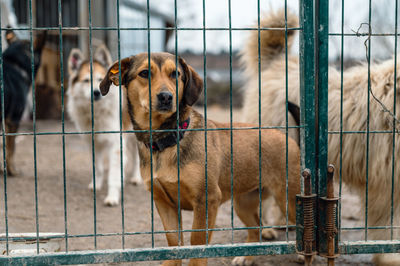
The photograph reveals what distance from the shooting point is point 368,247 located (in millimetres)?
2477

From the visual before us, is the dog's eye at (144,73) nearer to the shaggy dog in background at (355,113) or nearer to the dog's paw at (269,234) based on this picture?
the shaggy dog in background at (355,113)

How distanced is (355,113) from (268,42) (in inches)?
47.6

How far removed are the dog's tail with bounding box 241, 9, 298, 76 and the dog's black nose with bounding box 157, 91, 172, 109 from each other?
6.29 feet

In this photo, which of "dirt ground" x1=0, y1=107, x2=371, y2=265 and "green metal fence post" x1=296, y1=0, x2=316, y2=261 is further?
"dirt ground" x1=0, y1=107, x2=371, y2=265

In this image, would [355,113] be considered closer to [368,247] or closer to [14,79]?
[368,247]

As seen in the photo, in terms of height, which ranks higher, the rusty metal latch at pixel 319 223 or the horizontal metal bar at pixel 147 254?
the rusty metal latch at pixel 319 223

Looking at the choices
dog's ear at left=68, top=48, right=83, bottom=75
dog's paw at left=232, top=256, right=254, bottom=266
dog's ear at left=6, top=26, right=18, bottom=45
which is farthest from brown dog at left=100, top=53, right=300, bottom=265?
dog's ear at left=6, top=26, right=18, bottom=45

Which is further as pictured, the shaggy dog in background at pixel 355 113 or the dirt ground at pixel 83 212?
the dirt ground at pixel 83 212

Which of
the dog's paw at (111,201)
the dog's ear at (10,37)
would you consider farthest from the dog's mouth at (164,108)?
the dog's ear at (10,37)

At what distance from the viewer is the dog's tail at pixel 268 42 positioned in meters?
4.11

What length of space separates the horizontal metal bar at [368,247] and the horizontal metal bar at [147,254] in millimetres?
281

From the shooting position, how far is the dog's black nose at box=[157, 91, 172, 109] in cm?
250

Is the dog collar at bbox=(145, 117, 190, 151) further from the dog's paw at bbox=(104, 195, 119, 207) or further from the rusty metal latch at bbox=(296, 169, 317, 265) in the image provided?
the dog's paw at bbox=(104, 195, 119, 207)

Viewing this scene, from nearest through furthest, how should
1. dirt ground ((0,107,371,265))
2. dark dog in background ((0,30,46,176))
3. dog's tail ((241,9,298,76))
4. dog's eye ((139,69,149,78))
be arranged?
dog's eye ((139,69,149,78))
dirt ground ((0,107,371,265))
dog's tail ((241,9,298,76))
dark dog in background ((0,30,46,176))
